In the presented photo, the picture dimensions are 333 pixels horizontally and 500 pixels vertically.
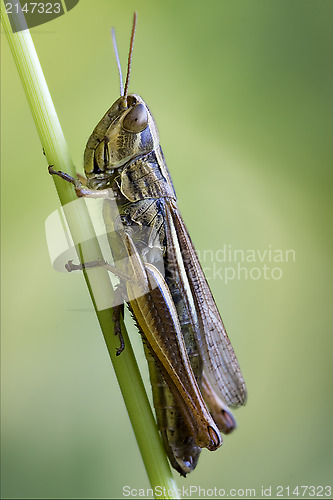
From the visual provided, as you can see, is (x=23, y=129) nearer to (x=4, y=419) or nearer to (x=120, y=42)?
(x=120, y=42)

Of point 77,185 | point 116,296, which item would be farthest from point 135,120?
point 116,296

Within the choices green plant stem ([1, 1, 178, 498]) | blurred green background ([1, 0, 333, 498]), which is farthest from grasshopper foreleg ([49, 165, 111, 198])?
blurred green background ([1, 0, 333, 498])

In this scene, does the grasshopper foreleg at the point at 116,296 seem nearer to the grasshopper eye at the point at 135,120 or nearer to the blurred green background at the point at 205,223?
the grasshopper eye at the point at 135,120

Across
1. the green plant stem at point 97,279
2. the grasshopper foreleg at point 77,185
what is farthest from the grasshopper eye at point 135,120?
the green plant stem at point 97,279

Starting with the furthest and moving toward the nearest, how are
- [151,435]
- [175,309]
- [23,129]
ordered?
[23,129]
[175,309]
[151,435]

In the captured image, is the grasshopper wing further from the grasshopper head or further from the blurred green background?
the blurred green background

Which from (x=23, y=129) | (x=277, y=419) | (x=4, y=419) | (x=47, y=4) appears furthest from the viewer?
(x=277, y=419)

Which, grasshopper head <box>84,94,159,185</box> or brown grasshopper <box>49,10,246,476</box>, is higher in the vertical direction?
grasshopper head <box>84,94,159,185</box>

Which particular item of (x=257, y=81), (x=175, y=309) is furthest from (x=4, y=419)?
(x=257, y=81)
